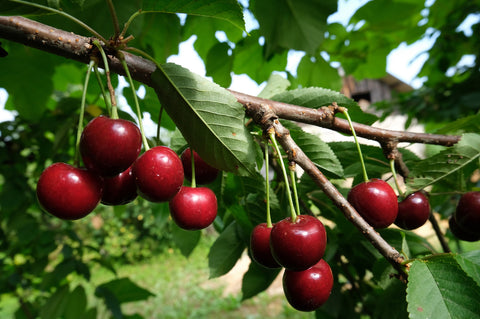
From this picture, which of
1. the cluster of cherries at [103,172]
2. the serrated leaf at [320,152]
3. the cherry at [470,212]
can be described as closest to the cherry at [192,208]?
the cluster of cherries at [103,172]

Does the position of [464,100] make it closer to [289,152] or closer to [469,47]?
[469,47]

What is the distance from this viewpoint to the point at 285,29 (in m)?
1.67

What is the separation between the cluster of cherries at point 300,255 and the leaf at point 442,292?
210mm

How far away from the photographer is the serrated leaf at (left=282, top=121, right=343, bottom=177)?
110 centimetres

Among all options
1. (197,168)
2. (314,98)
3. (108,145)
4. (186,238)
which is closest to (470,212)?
(314,98)

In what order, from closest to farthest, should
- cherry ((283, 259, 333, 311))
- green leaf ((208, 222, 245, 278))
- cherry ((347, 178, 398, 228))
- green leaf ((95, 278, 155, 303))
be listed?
1. cherry ((283, 259, 333, 311))
2. cherry ((347, 178, 398, 228))
3. green leaf ((208, 222, 245, 278))
4. green leaf ((95, 278, 155, 303))

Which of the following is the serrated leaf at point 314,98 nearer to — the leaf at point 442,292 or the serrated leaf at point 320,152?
the serrated leaf at point 320,152

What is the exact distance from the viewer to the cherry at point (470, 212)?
44.4 inches

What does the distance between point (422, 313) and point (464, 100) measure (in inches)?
116

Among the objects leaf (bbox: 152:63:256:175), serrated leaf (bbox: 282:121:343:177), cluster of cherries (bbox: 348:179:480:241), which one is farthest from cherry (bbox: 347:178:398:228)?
leaf (bbox: 152:63:256:175)

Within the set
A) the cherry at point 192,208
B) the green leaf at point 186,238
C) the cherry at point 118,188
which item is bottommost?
the green leaf at point 186,238

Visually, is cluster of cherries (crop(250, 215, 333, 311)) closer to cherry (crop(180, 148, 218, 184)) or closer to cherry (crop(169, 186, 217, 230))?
cherry (crop(169, 186, 217, 230))

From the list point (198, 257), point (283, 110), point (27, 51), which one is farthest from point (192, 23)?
point (198, 257)

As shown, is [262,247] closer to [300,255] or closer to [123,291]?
[300,255]
